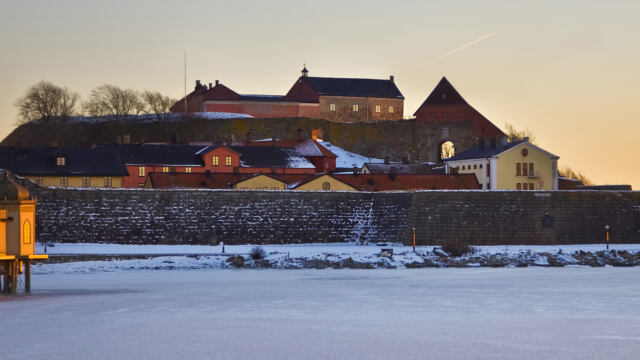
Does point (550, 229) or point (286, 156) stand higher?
point (286, 156)

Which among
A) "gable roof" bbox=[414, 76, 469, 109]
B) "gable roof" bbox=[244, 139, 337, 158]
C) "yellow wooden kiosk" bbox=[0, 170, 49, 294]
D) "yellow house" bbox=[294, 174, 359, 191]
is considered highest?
"gable roof" bbox=[414, 76, 469, 109]

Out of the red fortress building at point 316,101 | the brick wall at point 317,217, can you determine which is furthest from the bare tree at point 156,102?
the brick wall at point 317,217

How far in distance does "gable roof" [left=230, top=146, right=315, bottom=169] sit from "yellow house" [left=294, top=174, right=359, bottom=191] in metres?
13.8

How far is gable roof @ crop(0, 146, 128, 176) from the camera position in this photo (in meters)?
69.8

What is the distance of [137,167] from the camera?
75625 millimetres

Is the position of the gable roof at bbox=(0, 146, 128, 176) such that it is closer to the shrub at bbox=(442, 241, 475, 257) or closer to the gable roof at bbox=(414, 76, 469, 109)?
the shrub at bbox=(442, 241, 475, 257)

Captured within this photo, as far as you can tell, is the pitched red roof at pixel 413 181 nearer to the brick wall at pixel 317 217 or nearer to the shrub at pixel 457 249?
the brick wall at pixel 317 217

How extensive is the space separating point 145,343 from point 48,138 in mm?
74848

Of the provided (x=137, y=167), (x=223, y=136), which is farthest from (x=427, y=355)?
(x=223, y=136)

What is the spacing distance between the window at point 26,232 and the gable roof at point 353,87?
228 feet

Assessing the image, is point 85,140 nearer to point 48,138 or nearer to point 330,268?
point 48,138

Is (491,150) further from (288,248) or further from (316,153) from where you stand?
(288,248)

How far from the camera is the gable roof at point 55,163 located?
69.8m

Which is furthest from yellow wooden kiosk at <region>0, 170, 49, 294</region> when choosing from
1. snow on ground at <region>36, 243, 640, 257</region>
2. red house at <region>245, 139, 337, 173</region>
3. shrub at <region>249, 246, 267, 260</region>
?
red house at <region>245, 139, 337, 173</region>
